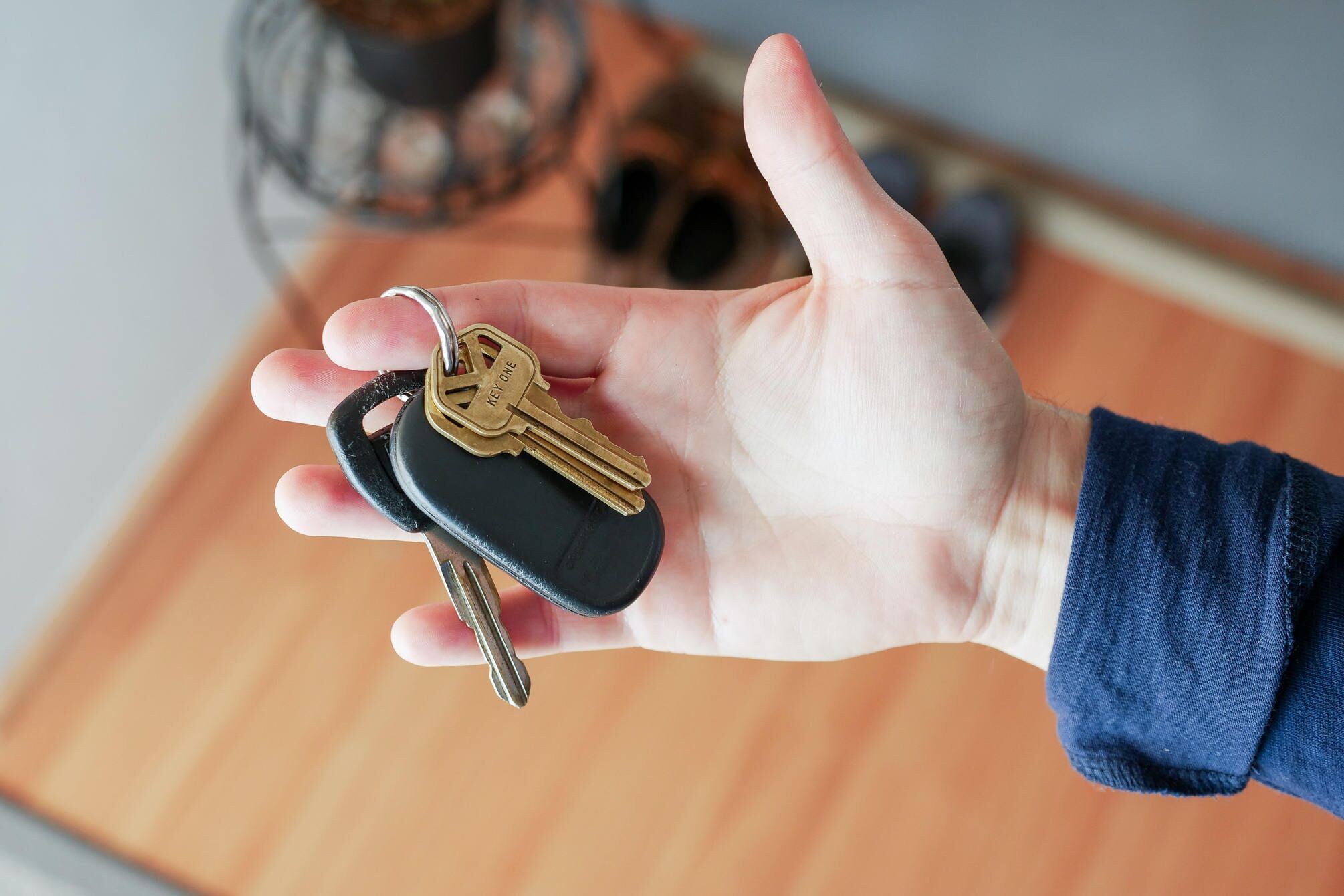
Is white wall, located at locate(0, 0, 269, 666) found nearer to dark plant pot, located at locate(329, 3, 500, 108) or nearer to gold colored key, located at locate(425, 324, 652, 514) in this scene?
dark plant pot, located at locate(329, 3, 500, 108)

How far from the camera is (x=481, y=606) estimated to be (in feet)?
2.57

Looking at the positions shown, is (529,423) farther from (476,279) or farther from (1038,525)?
(476,279)

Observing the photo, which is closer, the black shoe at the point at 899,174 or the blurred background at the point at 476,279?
the blurred background at the point at 476,279

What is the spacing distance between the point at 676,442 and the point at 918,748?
687 millimetres

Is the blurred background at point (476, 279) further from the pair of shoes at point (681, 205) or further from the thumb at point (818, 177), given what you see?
the thumb at point (818, 177)

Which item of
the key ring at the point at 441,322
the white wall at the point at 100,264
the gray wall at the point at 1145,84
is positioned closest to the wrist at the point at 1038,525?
the key ring at the point at 441,322

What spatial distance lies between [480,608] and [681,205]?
3.29 ft

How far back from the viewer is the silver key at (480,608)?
0.77 metres

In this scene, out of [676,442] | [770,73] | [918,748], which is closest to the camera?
[770,73]

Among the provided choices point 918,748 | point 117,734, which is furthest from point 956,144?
point 117,734

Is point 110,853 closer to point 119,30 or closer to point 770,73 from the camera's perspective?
point 119,30

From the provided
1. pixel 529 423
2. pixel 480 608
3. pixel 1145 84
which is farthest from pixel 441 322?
pixel 1145 84

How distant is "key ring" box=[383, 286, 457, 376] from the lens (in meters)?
0.73

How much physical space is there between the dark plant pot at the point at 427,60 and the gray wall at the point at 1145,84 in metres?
0.60
